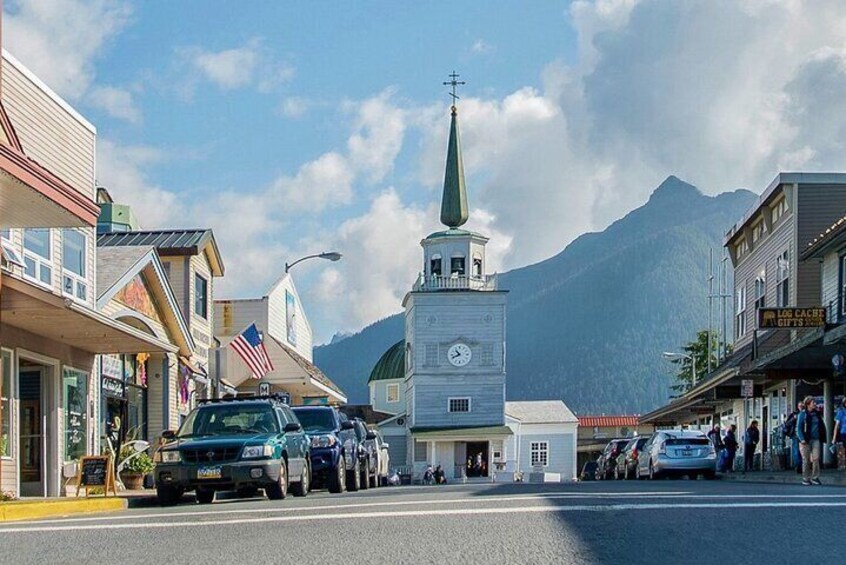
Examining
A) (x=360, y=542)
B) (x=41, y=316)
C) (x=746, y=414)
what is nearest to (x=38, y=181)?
(x=41, y=316)

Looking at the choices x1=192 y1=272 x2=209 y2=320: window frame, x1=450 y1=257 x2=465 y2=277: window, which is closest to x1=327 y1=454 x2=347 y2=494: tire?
x1=192 y1=272 x2=209 y2=320: window frame

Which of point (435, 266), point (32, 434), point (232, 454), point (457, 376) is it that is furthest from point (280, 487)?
point (435, 266)

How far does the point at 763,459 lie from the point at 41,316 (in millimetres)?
28151

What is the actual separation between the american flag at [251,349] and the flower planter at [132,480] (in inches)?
288

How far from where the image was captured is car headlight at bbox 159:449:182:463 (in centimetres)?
2072

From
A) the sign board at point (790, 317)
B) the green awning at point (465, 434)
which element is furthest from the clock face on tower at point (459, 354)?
the sign board at point (790, 317)

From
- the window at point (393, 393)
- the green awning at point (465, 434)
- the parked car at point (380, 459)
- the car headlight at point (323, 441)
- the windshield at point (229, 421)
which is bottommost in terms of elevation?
the green awning at point (465, 434)

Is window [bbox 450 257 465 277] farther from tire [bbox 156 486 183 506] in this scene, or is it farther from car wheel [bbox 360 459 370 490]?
tire [bbox 156 486 183 506]

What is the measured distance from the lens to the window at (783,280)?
43.3m

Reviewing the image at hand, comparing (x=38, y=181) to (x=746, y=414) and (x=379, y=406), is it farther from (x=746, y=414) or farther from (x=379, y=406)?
(x=379, y=406)

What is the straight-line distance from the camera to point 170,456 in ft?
68.3

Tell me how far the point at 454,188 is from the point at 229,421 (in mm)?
72017

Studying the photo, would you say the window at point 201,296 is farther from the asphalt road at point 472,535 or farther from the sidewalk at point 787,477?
the asphalt road at point 472,535

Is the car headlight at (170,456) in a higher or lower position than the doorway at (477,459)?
higher
